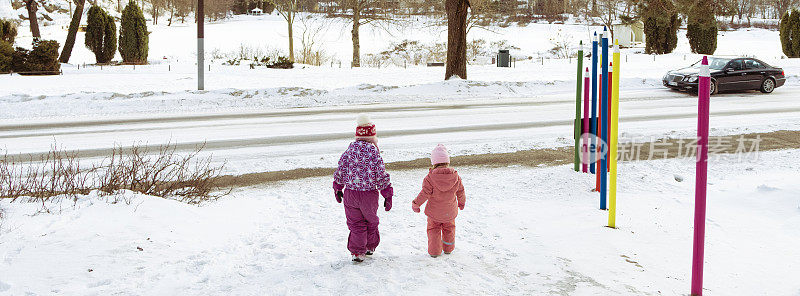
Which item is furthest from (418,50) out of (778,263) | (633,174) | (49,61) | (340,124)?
(778,263)

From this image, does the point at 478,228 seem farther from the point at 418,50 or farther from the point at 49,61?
the point at 418,50

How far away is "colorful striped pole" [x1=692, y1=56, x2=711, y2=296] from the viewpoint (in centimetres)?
464

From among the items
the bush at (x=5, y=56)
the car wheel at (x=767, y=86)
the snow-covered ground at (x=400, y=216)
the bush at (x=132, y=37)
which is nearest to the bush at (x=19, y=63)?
the bush at (x=5, y=56)

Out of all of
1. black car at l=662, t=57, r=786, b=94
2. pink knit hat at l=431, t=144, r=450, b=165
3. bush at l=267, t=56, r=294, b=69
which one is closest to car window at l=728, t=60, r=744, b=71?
black car at l=662, t=57, r=786, b=94

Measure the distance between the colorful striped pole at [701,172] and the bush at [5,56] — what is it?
27255 millimetres

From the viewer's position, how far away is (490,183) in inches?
347

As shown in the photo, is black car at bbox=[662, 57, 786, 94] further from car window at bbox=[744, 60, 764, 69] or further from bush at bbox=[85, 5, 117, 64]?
bush at bbox=[85, 5, 117, 64]

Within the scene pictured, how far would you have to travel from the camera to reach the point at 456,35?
71.8 feet

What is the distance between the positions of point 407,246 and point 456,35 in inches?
653

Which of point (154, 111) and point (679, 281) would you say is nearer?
point (679, 281)

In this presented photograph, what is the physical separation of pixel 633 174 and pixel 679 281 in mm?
3849

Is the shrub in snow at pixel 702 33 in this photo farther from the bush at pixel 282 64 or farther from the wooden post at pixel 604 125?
the wooden post at pixel 604 125

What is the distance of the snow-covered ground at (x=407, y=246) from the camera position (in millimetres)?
4879

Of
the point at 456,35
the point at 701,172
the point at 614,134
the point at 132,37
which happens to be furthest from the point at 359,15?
the point at 701,172
